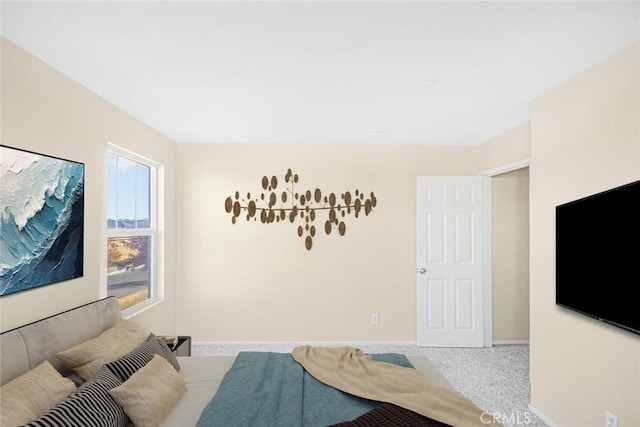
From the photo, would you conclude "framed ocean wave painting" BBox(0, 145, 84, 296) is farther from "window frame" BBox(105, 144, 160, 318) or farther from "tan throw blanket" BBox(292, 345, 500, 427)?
"tan throw blanket" BBox(292, 345, 500, 427)

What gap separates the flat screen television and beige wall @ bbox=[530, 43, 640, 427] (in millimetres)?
88

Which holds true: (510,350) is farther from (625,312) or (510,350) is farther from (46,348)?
(46,348)

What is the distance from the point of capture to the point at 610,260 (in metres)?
1.98

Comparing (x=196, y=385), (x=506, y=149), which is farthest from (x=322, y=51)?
(x=506, y=149)

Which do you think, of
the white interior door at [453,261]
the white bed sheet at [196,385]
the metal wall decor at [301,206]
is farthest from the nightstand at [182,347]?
the white interior door at [453,261]

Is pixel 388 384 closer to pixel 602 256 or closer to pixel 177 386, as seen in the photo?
pixel 177 386

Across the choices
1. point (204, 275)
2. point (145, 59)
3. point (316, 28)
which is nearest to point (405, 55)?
point (316, 28)

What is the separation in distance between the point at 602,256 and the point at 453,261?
2.16 metres

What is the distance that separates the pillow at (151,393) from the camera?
1643 millimetres

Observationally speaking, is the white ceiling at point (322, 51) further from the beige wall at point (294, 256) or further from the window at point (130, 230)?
the beige wall at point (294, 256)

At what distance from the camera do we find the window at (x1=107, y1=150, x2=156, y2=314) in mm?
3006

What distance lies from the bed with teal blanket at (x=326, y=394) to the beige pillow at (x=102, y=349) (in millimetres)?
652

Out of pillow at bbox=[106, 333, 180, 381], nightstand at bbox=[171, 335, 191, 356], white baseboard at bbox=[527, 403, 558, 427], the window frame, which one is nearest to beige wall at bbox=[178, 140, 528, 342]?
the window frame

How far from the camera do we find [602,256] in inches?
80.4
